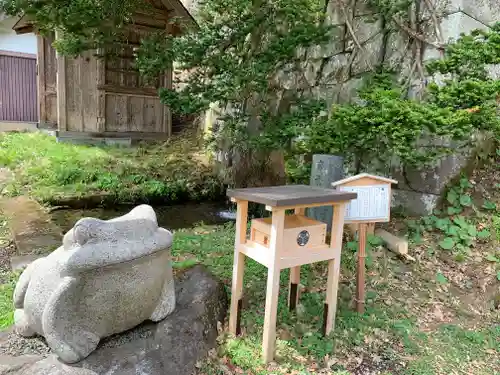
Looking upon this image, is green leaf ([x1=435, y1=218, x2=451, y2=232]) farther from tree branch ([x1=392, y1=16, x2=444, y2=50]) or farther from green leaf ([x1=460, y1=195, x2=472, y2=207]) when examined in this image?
tree branch ([x1=392, y1=16, x2=444, y2=50])

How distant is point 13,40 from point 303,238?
14238 millimetres

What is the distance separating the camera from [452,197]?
5469mm

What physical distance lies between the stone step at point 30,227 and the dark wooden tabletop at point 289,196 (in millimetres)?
3211

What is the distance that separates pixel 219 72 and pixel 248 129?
1.61 meters

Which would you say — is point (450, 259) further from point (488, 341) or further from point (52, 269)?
point (52, 269)

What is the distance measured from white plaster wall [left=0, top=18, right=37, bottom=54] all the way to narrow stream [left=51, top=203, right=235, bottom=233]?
857 cm

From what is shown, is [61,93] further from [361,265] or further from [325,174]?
[361,265]

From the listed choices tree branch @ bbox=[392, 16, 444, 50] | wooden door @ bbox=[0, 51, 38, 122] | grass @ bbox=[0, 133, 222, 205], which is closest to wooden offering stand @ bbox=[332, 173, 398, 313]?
tree branch @ bbox=[392, 16, 444, 50]

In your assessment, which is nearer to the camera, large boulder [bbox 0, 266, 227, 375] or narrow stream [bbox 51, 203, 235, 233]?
large boulder [bbox 0, 266, 227, 375]

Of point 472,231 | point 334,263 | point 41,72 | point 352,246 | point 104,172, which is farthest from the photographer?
point 41,72

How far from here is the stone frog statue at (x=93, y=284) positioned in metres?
2.52

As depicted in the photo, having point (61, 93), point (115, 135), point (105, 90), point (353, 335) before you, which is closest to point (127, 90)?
point (105, 90)

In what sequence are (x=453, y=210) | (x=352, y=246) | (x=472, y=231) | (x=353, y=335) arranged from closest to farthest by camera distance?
1. (x=353, y=335)
2. (x=352, y=246)
3. (x=472, y=231)
4. (x=453, y=210)

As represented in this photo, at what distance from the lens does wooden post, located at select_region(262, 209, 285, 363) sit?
116 inches
